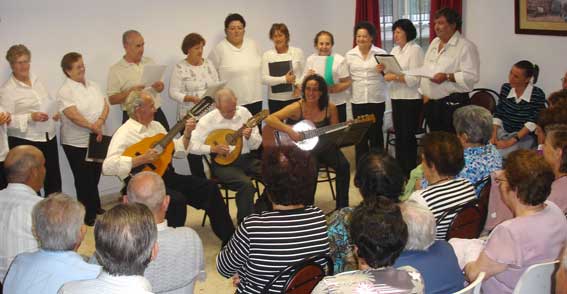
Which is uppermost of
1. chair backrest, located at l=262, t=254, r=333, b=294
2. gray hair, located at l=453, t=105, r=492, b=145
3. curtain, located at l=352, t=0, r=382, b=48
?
curtain, located at l=352, t=0, r=382, b=48

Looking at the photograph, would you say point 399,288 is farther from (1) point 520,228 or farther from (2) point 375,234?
(1) point 520,228

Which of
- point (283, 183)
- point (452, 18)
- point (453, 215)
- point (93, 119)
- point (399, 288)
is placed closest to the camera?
point (399, 288)

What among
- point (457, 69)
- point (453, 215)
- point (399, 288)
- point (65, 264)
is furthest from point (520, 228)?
point (457, 69)

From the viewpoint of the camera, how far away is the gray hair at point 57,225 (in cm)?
233

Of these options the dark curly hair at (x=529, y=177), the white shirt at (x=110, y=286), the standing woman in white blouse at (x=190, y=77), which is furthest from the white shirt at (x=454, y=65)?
the white shirt at (x=110, y=286)

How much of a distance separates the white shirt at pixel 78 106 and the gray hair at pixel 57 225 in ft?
9.12

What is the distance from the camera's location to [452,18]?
553 cm

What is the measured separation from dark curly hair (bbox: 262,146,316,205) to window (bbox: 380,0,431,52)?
470cm

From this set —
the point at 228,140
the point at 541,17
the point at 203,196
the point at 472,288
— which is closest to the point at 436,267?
the point at 472,288

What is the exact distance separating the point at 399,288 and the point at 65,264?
3.94ft

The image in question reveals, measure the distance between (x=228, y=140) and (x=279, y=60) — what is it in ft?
5.42

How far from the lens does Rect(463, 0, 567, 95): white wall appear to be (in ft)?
18.7

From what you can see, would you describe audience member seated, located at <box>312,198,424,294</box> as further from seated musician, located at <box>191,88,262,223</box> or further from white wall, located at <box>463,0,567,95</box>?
white wall, located at <box>463,0,567,95</box>

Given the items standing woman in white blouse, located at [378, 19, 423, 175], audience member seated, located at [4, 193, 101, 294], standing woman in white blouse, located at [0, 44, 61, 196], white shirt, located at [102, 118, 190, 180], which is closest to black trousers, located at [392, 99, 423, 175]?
Result: standing woman in white blouse, located at [378, 19, 423, 175]
